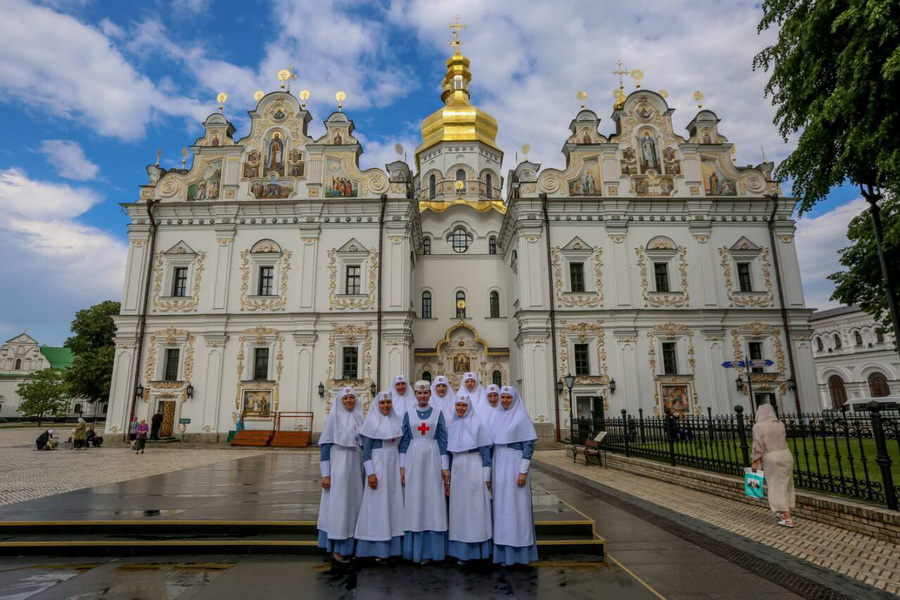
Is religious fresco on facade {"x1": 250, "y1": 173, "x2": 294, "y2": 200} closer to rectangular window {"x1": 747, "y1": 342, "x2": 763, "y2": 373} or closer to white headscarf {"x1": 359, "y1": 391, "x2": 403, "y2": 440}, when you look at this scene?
white headscarf {"x1": 359, "y1": 391, "x2": 403, "y2": 440}

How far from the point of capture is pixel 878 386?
45375 millimetres

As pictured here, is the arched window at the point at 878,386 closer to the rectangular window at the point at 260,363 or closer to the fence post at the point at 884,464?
the fence post at the point at 884,464

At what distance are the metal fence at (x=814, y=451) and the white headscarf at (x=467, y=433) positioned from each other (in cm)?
497

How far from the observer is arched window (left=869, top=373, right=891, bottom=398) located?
4462cm

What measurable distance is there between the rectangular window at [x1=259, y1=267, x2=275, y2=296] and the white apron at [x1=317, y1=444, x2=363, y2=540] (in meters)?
20.8

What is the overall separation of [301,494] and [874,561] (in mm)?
8079

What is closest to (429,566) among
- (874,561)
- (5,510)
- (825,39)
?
(874,561)

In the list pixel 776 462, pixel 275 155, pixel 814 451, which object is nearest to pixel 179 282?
pixel 275 155

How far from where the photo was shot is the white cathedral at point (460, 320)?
24.0m

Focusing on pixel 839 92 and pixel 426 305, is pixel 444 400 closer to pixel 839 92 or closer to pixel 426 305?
pixel 839 92

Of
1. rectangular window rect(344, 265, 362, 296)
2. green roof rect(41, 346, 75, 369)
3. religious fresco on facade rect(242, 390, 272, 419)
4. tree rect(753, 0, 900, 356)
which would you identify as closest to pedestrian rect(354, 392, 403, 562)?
tree rect(753, 0, 900, 356)

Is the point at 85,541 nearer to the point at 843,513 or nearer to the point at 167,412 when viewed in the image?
the point at 843,513

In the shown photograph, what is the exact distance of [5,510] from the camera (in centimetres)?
759

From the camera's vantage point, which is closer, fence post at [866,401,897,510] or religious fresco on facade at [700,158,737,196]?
fence post at [866,401,897,510]
